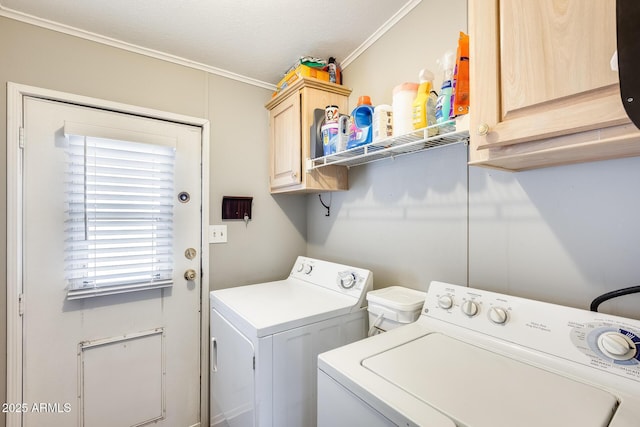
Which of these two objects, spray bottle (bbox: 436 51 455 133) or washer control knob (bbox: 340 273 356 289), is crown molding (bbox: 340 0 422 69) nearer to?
spray bottle (bbox: 436 51 455 133)

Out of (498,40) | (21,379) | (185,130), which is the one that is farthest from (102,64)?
(498,40)

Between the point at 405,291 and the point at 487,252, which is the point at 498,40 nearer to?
the point at 487,252

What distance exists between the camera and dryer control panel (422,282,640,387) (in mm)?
770

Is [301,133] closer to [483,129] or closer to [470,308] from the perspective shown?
[483,129]

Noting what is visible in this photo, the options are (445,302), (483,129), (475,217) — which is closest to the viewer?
(483,129)

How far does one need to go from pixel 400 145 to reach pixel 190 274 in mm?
1556

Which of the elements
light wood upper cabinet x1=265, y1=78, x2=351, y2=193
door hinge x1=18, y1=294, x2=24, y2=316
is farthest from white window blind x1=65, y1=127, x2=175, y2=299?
light wood upper cabinet x1=265, y1=78, x2=351, y2=193

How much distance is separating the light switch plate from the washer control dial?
0.92 metres

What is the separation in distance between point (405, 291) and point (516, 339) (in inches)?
22.7

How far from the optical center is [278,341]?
4.24 ft

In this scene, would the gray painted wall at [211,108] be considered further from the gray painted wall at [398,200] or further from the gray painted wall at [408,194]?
the gray painted wall at [408,194]

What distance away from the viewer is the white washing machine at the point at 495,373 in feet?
2.24

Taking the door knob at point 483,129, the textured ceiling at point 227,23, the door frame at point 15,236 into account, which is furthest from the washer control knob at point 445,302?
the door frame at point 15,236

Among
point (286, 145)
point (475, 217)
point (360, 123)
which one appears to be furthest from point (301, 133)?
point (475, 217)
